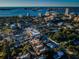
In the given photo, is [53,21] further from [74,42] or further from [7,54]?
[7,54]

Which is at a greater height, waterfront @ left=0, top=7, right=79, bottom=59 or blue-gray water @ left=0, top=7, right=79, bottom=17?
blue-gray water @ left=0, top=7, right=79, bottom=17

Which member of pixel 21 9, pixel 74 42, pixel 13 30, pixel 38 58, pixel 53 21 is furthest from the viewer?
pixel 21 9

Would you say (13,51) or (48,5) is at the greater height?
(48,5)

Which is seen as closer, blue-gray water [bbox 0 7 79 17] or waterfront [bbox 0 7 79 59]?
waterfront [bbox 0 7 79 59]

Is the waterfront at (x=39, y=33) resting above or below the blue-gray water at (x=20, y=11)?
below

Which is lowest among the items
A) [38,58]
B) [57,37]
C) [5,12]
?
[38,58]

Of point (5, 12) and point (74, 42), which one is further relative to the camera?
point (5, 12)

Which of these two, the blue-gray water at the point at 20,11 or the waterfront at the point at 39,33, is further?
the blue-gray water at the point at 20,11

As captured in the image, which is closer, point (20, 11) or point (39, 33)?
point (39, 33)

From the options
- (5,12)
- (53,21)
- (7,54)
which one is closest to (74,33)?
(53,21)

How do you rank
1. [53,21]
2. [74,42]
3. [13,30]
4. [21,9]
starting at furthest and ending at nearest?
[21,9], [53,21], [13,30], [74,42]

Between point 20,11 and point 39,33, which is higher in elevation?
point 20,11
